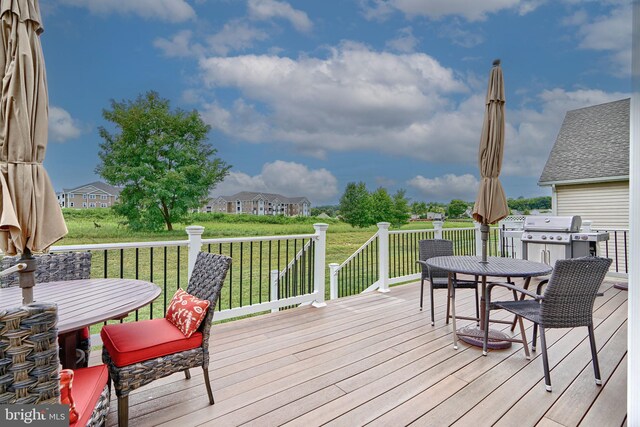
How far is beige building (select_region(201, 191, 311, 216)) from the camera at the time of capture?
31.1ft

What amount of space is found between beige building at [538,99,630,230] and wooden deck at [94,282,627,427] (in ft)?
21.7

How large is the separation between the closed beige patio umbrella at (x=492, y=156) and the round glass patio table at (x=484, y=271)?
9.1 inches

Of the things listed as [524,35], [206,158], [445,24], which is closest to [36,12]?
[206,158]

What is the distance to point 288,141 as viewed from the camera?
12.3 m

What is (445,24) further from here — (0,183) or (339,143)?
(0,183)

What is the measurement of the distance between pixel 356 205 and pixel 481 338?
318 inches

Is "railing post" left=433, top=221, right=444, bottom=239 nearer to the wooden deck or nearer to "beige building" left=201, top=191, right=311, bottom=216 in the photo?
the wooden deck

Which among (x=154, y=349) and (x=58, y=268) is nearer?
(x=154, y=349)

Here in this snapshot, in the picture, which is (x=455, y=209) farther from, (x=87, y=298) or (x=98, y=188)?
(x=98, y=188)

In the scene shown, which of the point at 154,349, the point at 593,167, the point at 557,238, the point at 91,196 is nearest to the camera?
the point at 154,349

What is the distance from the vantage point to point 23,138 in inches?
55.2

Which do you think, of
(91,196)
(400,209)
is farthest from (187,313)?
(400,209)

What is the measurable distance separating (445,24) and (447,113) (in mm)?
3106

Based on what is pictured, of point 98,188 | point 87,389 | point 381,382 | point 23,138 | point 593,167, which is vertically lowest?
point 381,382
